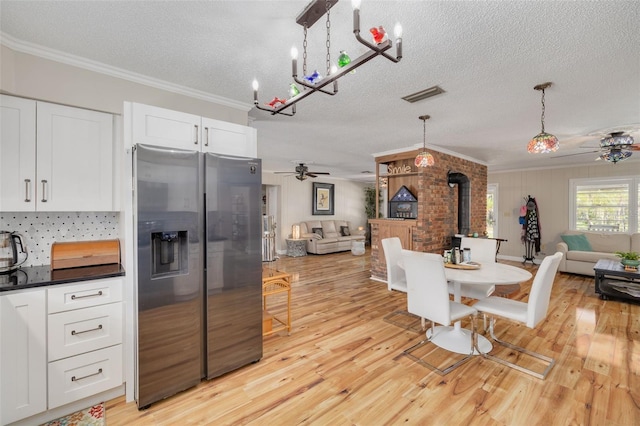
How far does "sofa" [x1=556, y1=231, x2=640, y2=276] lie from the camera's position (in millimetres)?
5535

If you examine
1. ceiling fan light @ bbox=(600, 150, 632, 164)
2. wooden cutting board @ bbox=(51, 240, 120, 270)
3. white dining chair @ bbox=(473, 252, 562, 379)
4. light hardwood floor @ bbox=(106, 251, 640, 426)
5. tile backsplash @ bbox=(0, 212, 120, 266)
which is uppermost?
ceiling fan light @ bbox=(600, 150, 632, 164)

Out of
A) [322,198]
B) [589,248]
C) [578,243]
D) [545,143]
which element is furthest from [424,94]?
[322,198]

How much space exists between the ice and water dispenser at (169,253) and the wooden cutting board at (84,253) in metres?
0.65

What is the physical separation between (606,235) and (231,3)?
8076mm

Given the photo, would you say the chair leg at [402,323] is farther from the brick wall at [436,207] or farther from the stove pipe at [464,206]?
the stove pipe at [464,206]

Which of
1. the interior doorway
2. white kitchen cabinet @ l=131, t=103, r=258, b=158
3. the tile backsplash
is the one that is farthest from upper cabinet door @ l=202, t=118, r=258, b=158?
the interior doorway

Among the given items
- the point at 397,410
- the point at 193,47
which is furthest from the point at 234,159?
the point at 397,410

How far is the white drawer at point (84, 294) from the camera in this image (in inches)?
71.7

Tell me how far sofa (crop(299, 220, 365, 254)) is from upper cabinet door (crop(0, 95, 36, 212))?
6.78 meters

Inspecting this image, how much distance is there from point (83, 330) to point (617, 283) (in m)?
6.79

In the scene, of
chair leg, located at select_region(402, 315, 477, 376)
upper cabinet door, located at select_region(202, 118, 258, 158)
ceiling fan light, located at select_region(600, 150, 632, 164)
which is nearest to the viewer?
upper cabinet door, located at select_region(202, 118, 258, 158)

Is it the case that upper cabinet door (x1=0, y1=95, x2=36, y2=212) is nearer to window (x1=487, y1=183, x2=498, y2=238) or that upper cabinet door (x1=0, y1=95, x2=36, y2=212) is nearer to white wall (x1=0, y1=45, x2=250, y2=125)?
white wall (x1=0, y1=45, x2=250, y2=125)

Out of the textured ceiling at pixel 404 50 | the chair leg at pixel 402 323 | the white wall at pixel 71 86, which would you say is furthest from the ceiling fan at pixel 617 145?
the white wall at pixel 71 86

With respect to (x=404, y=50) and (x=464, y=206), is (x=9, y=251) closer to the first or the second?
(x=404, y=50)
